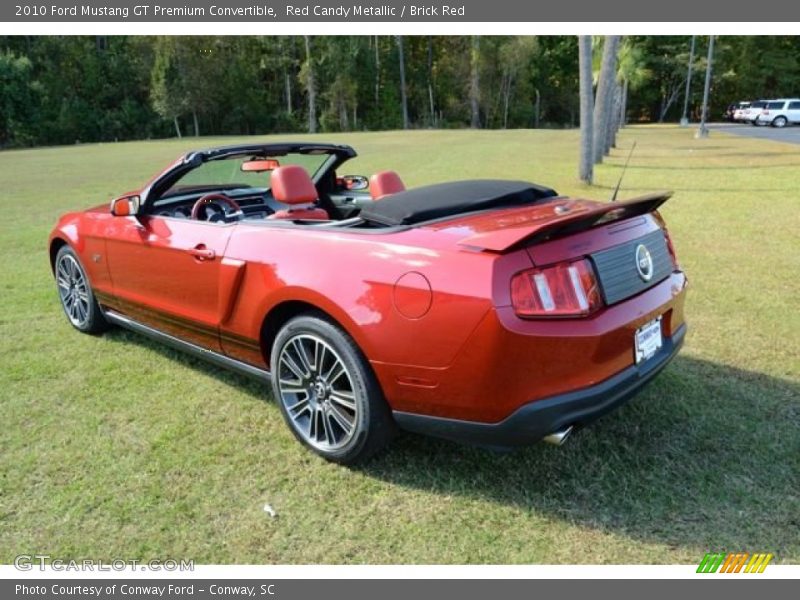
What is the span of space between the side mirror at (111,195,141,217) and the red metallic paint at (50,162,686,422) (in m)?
0.90

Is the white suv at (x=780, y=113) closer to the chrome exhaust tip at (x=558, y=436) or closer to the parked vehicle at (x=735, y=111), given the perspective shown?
the parked vehicle at (x=735, y=111)

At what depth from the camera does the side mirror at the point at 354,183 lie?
493 cm

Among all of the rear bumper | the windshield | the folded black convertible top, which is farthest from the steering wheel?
the rear bumper

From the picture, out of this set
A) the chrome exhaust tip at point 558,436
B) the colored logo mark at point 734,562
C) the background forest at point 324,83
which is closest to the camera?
the colored logo mark at point 734,562

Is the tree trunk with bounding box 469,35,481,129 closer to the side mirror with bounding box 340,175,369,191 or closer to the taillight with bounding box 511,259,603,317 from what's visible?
the side mirror with bounding box 340,175,369,191

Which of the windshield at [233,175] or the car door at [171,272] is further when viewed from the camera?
the windshield at [233,175]

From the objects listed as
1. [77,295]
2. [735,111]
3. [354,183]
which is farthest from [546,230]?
[735,111]

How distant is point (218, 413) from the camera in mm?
3535

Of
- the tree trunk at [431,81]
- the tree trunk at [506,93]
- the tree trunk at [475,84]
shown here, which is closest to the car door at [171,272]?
the tree trunk at [475,84]

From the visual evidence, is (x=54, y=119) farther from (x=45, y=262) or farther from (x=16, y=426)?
(x=16, y=426)

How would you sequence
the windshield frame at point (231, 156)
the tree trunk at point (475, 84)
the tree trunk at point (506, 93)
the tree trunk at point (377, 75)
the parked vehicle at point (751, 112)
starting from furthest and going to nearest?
the tree trunk at point (506, 93)
the tree trunk at point (377, 75)
the tree trunk at point (475, 84)
the parked vehicle at point (751, 112)
the windshield frame at point (231, 156)

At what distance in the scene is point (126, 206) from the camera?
12.8 feet

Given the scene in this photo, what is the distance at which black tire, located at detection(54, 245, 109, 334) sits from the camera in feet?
15.2

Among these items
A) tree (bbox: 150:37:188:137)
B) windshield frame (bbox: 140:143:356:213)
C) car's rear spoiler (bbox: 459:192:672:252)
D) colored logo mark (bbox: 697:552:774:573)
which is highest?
tree (bbox: 150:37:188:137)
